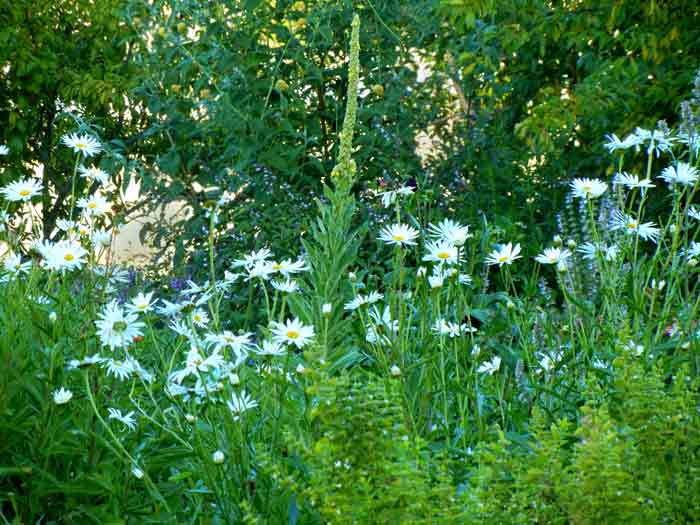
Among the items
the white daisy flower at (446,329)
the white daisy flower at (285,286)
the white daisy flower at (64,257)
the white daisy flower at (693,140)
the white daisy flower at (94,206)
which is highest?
the white daisy flower at (693,140)

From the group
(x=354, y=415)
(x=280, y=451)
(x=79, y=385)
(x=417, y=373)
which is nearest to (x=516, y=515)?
(x=354, y=415)

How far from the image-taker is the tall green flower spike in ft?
6.68

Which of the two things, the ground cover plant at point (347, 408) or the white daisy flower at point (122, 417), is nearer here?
the ground cover plant at point (347, 408)

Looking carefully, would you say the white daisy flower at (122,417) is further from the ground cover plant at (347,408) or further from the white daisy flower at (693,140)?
the white daisy flower at (693,140)

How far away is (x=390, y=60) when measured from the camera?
539 cm

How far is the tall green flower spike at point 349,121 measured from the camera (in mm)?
2035

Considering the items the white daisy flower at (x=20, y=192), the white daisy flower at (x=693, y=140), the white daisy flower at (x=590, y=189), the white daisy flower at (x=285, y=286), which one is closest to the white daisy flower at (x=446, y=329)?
the white daisy flower at (x=285, y=286)

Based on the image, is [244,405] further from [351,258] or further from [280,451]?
[351,258]

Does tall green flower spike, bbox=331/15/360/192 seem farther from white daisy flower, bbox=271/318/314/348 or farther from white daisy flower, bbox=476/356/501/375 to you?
white daisy flower, bbox=476/356/501/375

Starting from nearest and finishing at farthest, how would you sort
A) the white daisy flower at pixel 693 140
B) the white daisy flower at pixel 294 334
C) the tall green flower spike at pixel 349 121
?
the tall green flower spike at pixel 349 121 → the white daisy flower at pixel 294 334 → the white daisy flower at pixel 693 140

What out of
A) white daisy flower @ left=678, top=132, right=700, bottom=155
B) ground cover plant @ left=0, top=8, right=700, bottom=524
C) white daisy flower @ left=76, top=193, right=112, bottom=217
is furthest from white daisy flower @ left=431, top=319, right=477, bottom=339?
white daisy flower @ left=76, top=193, right=112, bottom=217

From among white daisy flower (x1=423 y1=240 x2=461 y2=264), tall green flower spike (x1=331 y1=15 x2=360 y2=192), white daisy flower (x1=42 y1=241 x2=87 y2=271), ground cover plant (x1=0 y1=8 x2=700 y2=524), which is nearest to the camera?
ground cover plant (x1=0 y1=8 x2=700 y2=524)

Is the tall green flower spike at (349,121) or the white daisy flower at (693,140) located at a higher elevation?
the white daisy flower at (693,140)

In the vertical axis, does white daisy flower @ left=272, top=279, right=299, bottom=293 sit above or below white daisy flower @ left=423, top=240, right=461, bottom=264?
below
